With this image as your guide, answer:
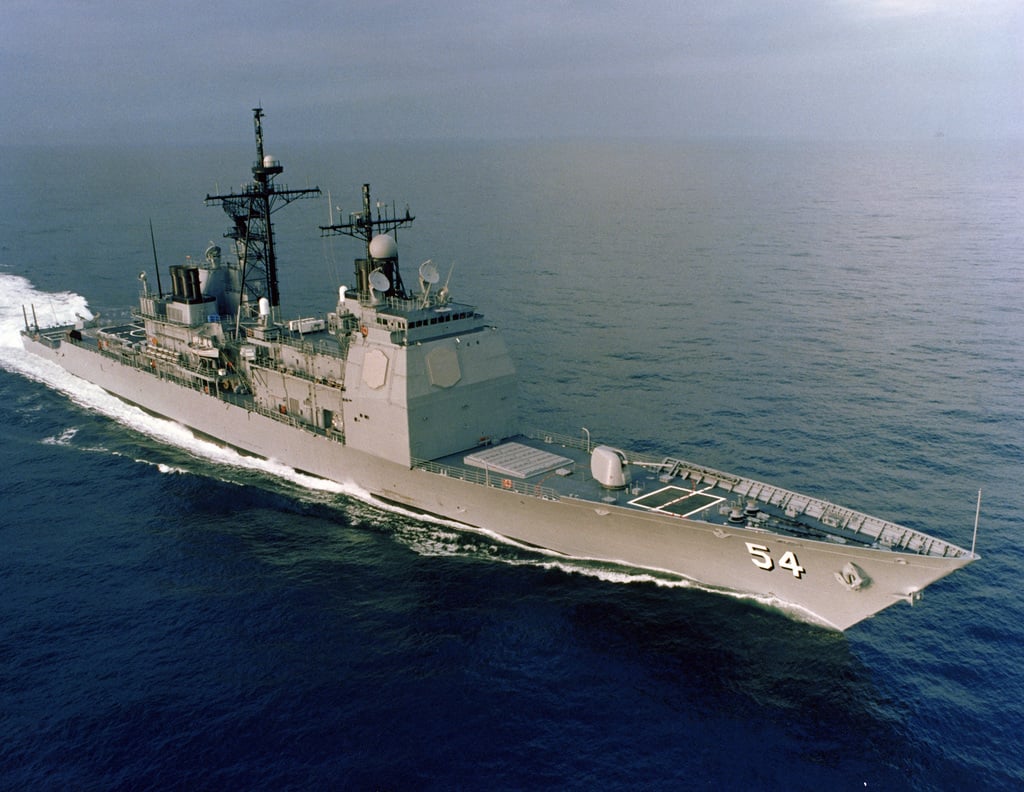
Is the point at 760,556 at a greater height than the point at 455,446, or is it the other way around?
the point at 455,446

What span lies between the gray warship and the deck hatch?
0.10m

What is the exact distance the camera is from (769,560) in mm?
22641

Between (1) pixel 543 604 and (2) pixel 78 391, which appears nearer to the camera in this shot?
(1) pixel 543 604

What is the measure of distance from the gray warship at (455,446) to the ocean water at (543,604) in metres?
1.17

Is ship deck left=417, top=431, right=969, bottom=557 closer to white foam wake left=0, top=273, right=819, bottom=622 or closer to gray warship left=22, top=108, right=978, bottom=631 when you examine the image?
gray warship left=22, top=108, right=978, bottom=631

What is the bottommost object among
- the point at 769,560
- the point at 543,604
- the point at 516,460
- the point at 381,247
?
the point at 543,604

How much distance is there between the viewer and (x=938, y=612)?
2302 cm

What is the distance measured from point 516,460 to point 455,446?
2.66 metres

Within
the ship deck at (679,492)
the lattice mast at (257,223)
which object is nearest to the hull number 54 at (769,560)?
the ship deck at (679,492)

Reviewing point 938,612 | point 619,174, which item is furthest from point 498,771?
point 619,174

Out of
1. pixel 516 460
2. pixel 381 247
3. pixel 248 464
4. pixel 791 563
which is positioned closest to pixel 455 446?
pixel 516 460

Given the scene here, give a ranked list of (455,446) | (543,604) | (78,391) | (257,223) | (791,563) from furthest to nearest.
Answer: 1. (78,391)
2. (257,223)
3. (455,446)
4. (543,604)
5. (791,563)

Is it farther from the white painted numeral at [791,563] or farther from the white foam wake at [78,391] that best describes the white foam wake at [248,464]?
the white painted numeral at [791,563]

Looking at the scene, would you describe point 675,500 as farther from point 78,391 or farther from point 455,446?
point 78,391
